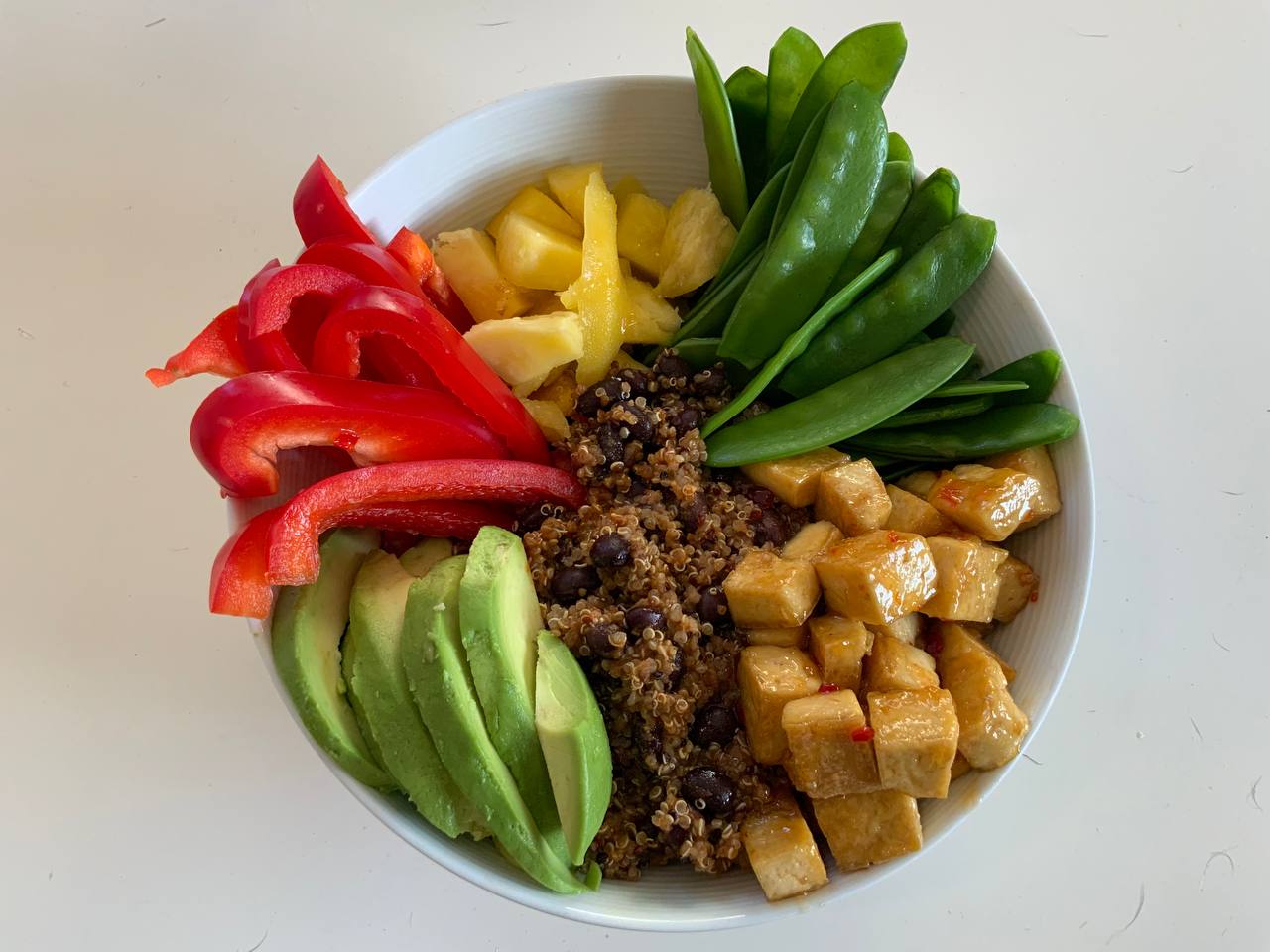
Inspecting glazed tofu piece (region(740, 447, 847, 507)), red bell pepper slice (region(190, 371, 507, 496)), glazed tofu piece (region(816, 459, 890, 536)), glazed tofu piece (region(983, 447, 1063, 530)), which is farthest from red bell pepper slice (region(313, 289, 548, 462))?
glazed tofu piece (region(983, 447, 1063, 530))

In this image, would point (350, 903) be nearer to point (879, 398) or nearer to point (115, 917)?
point (115, 917)

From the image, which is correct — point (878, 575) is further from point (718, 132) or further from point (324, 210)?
point (324, 210)

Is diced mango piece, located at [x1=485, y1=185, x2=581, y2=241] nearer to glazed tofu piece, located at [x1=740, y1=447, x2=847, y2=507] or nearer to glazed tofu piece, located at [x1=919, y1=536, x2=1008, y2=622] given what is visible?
glazed tofu piece, located at [x1=740, y1=447, x2=847, y2=507]

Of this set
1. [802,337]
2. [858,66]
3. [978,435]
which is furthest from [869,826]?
[858,66]

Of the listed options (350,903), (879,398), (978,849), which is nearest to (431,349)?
(879,398)

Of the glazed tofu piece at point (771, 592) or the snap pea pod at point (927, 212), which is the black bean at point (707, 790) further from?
the snap pea pod at point (927, 212)
